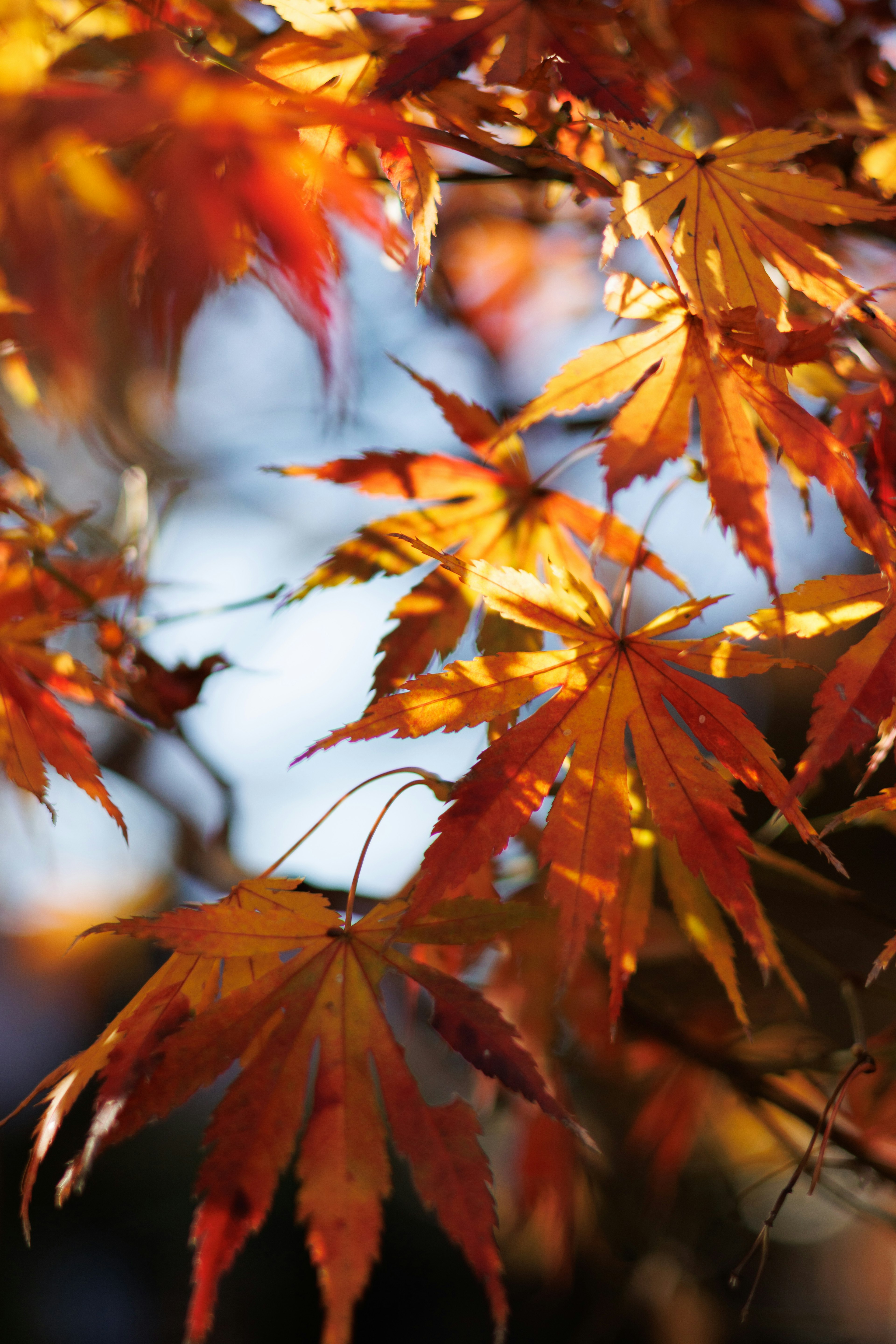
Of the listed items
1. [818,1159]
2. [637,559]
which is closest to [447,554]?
[637,559]

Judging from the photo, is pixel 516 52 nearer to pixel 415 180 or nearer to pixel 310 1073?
pixel 415 180

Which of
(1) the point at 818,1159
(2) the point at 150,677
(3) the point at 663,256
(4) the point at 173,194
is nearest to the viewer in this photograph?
(4) the point at 173,194

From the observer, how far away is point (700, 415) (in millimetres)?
502

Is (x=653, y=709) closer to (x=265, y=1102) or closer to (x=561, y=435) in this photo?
(x=265, y=1102)

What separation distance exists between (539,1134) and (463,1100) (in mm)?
842

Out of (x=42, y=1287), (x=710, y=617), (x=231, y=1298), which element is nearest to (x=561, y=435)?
(x=710, y=617)

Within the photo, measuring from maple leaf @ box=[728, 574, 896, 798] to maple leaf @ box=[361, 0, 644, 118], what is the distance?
35 cm

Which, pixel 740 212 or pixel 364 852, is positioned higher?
pixel 740 212

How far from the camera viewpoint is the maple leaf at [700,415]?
1.51ft

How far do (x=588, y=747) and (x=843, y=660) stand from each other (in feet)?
0.60

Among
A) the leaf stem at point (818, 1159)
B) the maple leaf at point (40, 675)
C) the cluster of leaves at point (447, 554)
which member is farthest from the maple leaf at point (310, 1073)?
the leaf stem at point (818, 1159)

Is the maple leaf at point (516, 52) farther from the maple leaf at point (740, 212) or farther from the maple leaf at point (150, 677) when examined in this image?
the maple leaf at point (150, 677)

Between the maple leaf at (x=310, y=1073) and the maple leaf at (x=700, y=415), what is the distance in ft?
1.05

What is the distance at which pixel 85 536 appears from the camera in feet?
4.18
